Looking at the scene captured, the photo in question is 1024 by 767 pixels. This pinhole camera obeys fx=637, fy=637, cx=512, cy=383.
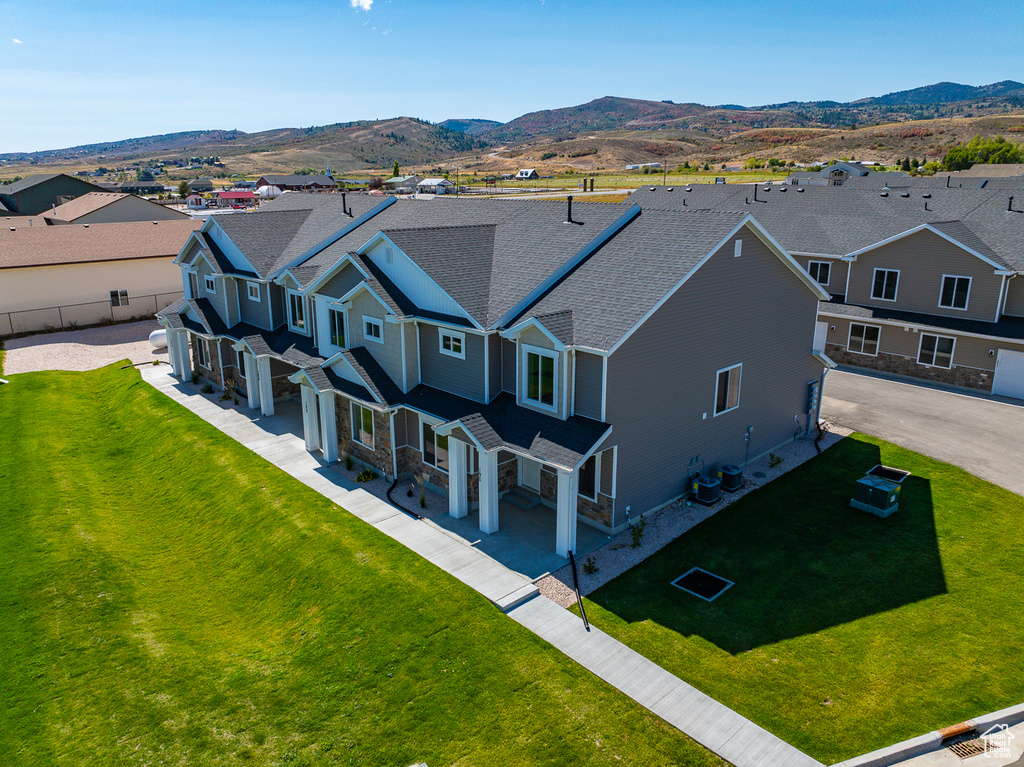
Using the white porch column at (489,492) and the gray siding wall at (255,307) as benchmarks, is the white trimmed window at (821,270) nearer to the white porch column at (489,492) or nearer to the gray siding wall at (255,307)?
the white porch column at (489,492)

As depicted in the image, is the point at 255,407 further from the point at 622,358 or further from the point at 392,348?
the point at 622,358

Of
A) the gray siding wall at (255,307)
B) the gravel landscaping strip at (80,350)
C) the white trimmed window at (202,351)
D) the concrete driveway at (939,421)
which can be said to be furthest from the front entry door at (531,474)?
the gravel landscaping strip at (80,350)

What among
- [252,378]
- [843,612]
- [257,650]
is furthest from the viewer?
[252,378]

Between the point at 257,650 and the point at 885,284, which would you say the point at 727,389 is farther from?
the point at 885,284

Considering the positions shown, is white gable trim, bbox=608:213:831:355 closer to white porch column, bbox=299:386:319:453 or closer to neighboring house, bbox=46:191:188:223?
white porch column, bbox=299:386:319:453

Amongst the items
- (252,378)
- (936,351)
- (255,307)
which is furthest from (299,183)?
(936,351)

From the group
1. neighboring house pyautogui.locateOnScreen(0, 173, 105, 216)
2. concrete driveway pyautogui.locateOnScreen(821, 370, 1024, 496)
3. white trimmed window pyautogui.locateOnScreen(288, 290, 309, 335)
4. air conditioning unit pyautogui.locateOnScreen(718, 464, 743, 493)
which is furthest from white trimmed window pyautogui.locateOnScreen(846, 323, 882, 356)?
neighboring house pyautogui.locateOnScreen(0, 173, 105, 216)
